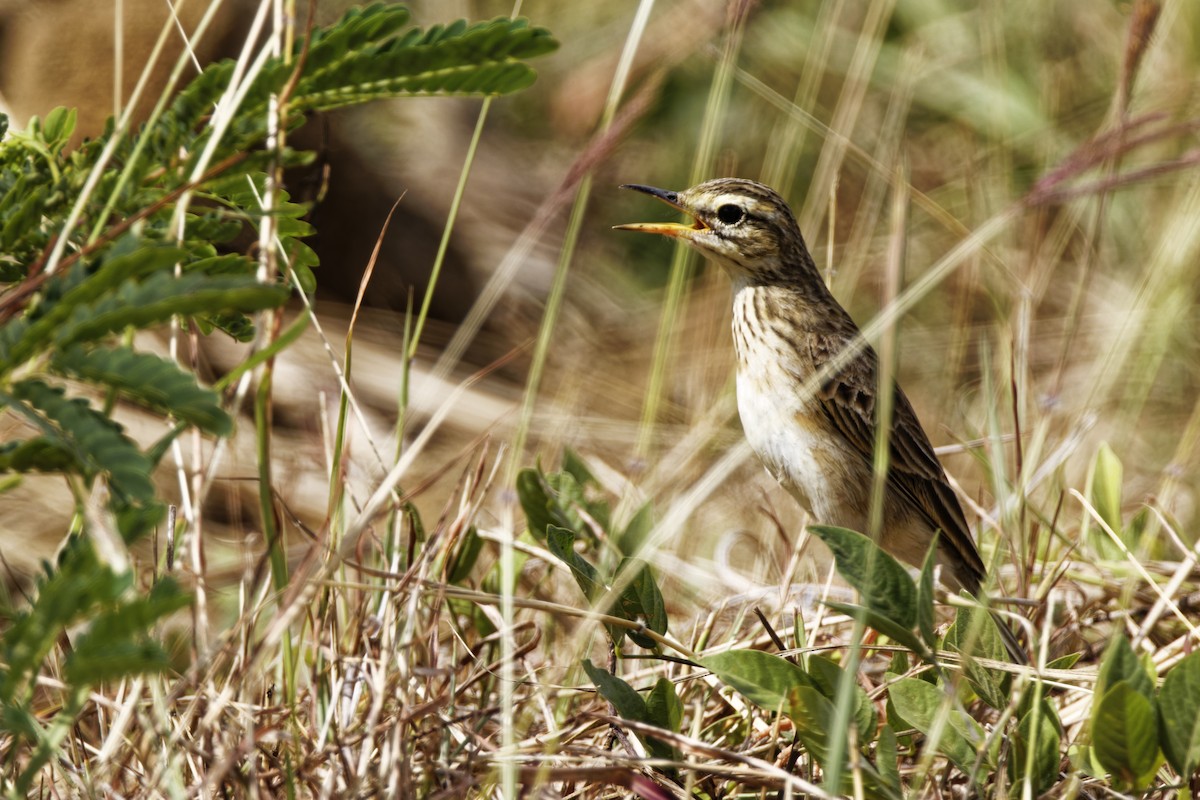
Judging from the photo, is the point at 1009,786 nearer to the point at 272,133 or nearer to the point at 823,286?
the point at 272,133

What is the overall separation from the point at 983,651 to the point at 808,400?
137 centimetres

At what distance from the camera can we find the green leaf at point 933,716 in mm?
2443

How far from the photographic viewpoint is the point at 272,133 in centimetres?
225

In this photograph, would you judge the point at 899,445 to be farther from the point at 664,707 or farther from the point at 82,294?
the point at 82,294

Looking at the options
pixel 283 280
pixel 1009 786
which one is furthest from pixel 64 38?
pixel 1009 786

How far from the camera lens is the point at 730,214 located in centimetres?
405

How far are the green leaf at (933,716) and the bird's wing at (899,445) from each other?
1.50 meters

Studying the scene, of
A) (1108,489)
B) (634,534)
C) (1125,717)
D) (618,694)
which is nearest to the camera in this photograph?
(1125,717)

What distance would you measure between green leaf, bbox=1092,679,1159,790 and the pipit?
143cm

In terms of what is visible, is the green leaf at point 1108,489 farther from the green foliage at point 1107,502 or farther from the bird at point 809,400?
the bird at point 809,400

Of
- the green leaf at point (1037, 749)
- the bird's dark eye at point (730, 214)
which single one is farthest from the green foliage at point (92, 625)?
the bird's dark eye at point (730, 214)

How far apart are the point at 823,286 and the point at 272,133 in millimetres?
2363

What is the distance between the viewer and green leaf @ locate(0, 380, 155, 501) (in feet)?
5.61

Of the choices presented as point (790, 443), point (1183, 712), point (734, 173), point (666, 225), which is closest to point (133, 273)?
point (1183, 712)
